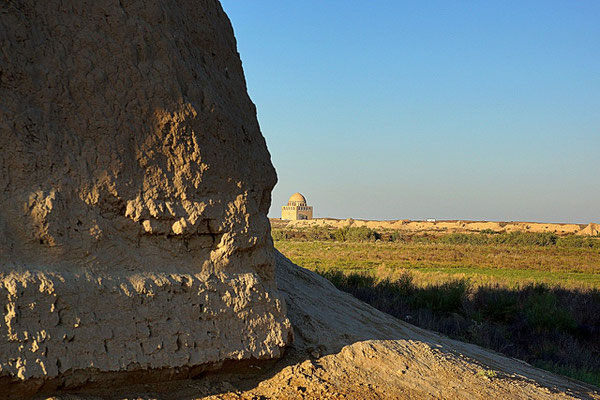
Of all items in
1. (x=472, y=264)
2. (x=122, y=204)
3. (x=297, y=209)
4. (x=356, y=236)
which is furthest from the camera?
(x=297, y=209)

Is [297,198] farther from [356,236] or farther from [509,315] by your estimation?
[509,315]

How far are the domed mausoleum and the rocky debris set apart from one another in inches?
4339

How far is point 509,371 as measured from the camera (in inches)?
241

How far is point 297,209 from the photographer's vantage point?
4550 inches

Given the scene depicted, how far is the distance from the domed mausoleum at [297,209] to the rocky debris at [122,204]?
110 metres

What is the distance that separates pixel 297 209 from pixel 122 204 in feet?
367

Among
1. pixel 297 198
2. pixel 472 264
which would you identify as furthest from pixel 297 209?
pixel 472 264

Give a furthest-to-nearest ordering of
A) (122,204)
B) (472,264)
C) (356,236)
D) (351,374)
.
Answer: (356,236) < (472,264) < (351,374) < (122,204)

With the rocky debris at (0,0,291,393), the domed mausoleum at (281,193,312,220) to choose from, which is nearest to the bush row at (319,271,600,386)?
the rocky debris at (0,0,291,393)

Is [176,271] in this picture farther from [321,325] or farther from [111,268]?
[321,325]

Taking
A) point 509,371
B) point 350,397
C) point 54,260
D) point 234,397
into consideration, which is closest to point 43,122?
point 54,260

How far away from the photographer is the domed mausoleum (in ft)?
379

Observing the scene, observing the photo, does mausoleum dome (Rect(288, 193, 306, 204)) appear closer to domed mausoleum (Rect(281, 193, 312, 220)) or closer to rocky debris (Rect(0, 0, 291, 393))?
domed mausoleum (Rect(281, 193, 312, 220))

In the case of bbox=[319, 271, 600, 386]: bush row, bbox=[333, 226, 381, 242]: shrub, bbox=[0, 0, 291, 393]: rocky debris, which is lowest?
bbox=[319, 271, 600, 386]: bush row
